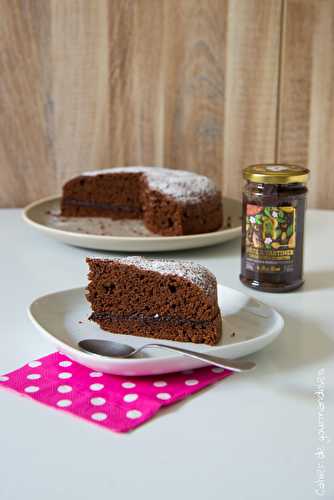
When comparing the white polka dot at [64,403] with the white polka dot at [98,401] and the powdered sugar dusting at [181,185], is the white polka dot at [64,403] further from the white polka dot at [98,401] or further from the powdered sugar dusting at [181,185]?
the powdered sugar dusting at [181,185]

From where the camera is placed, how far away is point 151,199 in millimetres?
1919

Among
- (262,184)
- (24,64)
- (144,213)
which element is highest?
(24,64)

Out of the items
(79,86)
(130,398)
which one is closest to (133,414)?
(130,398)

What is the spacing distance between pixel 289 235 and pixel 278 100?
0.93 meters

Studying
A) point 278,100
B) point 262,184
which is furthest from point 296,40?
point 262,184

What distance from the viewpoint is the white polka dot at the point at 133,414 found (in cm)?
94

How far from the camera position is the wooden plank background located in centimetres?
218

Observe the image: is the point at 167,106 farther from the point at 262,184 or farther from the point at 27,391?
the point at 27,391

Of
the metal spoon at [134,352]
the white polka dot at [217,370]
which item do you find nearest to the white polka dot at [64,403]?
the metal spoon at [134,352]

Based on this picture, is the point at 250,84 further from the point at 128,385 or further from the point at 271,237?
the point at 128,385

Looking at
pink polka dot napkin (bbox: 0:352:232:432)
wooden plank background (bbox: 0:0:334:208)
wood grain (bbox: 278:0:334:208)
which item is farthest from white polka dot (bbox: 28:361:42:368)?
wood grain (bbox: 278:0:334:208)

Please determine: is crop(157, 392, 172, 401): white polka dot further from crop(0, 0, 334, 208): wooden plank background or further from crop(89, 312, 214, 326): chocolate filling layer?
crop(0, 0, 334, 208): wooden plank background

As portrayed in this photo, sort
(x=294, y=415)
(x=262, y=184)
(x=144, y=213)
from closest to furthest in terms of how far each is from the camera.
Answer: (x=294, y=415) < (x=262, y=184) < (x=144, y=213)

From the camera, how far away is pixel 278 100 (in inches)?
88.0
